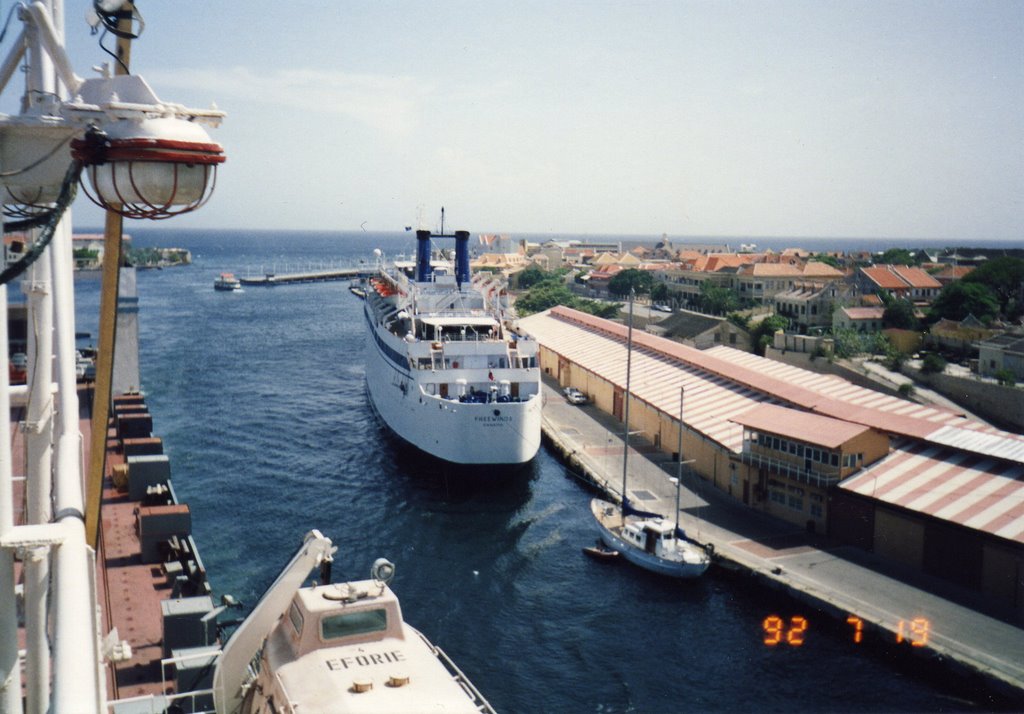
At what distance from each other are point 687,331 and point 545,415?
27051 millimetres

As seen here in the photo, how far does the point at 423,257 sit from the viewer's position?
55000 mm

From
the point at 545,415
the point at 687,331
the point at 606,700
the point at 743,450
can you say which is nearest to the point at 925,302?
the point at 687,331

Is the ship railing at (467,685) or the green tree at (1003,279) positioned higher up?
the green tree at (1003,279)

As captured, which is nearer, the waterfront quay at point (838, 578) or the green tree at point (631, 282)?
the waterfront quay at point (838, 578)

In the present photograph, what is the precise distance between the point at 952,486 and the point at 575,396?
2638 centimetres

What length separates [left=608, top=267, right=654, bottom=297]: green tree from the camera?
106938mm

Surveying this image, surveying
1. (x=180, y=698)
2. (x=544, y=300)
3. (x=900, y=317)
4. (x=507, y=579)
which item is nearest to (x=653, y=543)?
(x=507, y=579)

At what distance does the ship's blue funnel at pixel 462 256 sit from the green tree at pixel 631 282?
55415mm

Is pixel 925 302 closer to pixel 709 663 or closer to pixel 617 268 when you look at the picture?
pixel 617 268

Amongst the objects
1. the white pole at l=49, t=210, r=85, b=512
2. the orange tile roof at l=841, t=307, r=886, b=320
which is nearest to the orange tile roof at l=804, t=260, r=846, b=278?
the orange tile roof at l=841, t=307, r=886, b=320

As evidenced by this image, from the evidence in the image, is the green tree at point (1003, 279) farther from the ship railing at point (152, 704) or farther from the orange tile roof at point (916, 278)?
the ship railing at point (152, 704)

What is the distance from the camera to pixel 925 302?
79.9 metres

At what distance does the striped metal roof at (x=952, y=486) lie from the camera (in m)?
25.0

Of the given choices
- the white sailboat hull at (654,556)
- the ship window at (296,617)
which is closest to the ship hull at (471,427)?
→ the white sailboat hull at (654,556)
